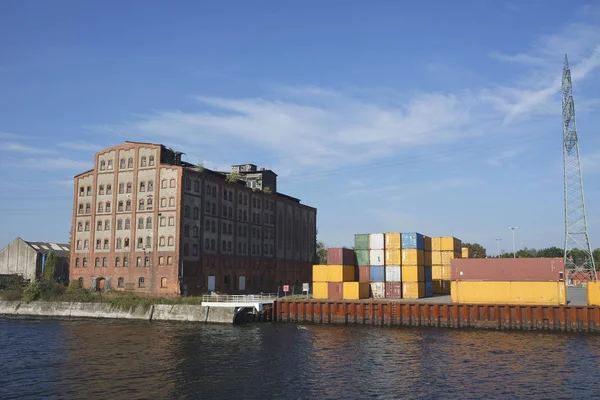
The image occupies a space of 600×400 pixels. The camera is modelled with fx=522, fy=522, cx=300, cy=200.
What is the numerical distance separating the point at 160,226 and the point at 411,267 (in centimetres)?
3632

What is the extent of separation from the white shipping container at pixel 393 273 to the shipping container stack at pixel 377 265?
544 millimetres

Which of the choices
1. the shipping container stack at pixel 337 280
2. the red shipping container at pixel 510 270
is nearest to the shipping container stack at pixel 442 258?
the shipping container stack at pixel 337 280

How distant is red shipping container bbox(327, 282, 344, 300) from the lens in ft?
226

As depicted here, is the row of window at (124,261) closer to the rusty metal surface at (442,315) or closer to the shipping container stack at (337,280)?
the rusty metal surface at (442,315)

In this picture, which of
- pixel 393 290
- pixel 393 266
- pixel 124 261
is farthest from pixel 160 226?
pixel 393 290

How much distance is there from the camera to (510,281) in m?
58.8

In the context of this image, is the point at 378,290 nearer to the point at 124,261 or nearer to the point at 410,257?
the point at 410,257

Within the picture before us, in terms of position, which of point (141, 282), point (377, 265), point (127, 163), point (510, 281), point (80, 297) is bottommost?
point (80, 297)

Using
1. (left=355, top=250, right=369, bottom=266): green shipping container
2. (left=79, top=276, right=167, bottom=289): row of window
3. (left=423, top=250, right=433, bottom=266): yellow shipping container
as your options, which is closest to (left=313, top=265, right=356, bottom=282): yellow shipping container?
(left=355, top=250, right=369, bottom=266): green shipping container

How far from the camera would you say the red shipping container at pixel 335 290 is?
6881 centimetres

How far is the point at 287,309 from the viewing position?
64938 millimetres

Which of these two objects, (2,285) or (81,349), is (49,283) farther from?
(81,349)

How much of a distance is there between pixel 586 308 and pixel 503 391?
28.6m

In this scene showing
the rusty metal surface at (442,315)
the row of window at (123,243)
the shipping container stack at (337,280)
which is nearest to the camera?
the rusty metal surface at (442,315)
